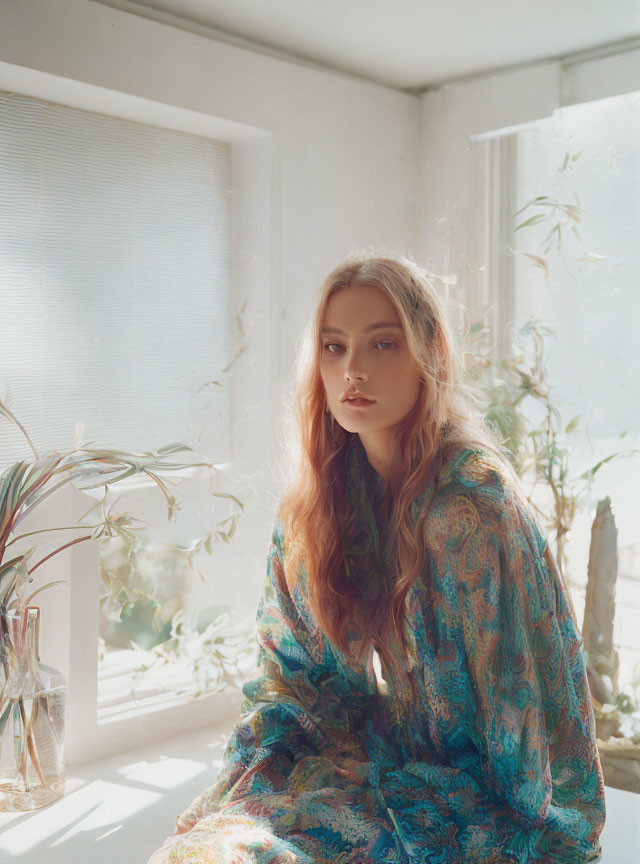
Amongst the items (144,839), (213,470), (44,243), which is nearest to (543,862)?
(144,839)

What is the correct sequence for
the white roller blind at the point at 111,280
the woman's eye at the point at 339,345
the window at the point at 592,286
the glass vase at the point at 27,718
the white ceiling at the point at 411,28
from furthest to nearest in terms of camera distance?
the window at the point at 592,286
the white ceiling at the point at 411,28
the white roller blind at the point at 111,280
the glass vase at the point at 27,718
the woman's eye at the point at 339,345

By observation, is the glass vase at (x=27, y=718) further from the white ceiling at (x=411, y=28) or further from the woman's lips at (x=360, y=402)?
the white ceiling at (x=411, y=28)

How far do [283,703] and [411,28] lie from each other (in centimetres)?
173

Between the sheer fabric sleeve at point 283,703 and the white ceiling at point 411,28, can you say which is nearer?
the sheer fabric sleeve at point 283,703

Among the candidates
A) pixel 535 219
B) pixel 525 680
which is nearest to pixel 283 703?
pixel 525 680

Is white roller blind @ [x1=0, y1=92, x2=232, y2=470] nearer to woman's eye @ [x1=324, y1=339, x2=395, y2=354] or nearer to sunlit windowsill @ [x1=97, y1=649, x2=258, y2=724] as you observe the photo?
sunlit windowsill @ [x1=97, y1=649, x2=258, y2=724]

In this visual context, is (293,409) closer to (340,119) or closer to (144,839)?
(144,839)

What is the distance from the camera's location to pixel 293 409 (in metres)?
1.92

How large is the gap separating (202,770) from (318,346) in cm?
114

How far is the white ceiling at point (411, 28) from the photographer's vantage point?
2.26 m

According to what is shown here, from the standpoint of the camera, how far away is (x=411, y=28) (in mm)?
2402

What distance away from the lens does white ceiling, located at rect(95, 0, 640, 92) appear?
226cm

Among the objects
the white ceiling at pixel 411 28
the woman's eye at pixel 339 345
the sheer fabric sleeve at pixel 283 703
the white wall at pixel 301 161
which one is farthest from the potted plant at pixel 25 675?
the white ceiling at pixel 411 28

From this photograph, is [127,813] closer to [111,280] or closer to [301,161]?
[111,280]
